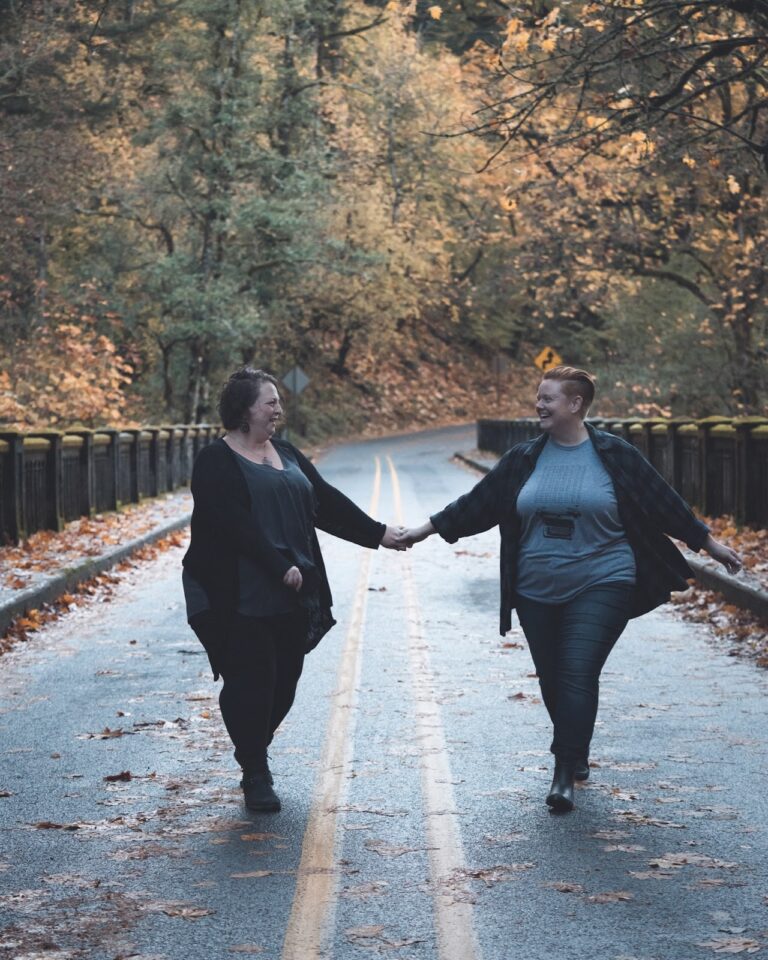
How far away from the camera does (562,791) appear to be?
6160mm

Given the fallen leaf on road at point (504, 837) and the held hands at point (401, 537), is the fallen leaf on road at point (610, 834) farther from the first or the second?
the held hands at point (401, 537)

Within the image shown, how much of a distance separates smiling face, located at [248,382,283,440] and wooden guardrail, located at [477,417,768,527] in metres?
10.9

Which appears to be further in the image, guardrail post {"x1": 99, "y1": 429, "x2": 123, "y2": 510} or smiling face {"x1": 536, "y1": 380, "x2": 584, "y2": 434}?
guardrail post {"x1": 99, "y1": 429, "x2": 123, "y2": 510}

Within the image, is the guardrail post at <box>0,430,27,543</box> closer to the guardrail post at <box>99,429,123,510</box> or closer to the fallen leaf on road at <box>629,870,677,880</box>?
the guardrail post at <box>99,429,123,510</box>

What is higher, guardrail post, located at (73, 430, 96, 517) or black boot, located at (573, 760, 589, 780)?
guardrail post, located at (73, 430, 96, 517)

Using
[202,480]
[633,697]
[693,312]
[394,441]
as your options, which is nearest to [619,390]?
[693,312]

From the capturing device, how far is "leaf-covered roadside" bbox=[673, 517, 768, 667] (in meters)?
11.1

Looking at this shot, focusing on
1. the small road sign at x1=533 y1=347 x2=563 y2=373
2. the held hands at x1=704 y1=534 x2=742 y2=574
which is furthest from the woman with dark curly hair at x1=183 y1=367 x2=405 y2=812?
the small road sign at x1=533 y1=347 x2=563 y2=373

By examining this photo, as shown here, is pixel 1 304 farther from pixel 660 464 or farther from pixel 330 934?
pixel 330 934

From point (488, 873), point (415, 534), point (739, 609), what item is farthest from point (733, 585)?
point (488, 873)

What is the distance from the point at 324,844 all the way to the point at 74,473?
14.9 meters

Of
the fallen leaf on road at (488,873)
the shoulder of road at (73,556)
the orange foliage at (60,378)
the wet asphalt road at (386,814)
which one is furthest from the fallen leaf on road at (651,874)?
the orange foliage at (60,378)

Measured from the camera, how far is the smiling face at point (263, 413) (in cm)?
633

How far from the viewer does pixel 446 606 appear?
533 inches
